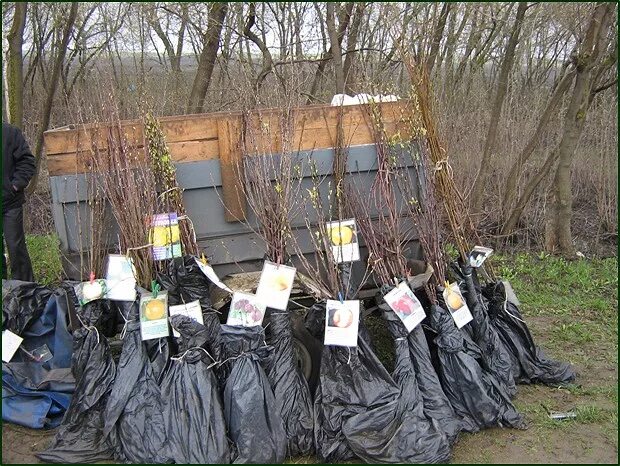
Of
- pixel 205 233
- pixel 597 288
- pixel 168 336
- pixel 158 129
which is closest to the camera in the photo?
pixel 168 336

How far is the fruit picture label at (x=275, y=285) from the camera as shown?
10.3 feet

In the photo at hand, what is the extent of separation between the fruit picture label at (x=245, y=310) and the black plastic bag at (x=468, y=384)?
977mm

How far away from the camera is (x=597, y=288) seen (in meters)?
5.38

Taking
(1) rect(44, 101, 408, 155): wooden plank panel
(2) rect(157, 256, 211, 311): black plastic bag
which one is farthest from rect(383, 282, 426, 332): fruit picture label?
(1) rect(44, 101, 408, 155): wooden plank panel

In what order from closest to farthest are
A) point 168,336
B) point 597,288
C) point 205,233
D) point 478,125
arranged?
point 168,336 < point 205,233 < point 597,288 < point 478,125

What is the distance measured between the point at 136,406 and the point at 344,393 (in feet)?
3.51

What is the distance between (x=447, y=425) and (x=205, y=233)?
1.77m

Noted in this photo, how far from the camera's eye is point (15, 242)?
5039mm

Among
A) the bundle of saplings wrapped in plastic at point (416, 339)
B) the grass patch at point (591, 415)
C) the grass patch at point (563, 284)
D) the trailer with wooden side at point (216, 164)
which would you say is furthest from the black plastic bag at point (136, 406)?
the grass patch at point (563, 284)

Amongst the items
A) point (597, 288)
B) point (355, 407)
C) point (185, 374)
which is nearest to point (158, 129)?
point (185, 374)

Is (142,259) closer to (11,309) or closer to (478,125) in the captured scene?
(11,309)

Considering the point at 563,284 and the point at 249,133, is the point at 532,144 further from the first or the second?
A: the point at 249,133

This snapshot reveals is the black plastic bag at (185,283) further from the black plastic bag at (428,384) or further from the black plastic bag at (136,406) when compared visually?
the black plastic bag at (428,384)

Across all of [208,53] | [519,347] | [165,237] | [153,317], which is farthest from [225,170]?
[208,53]
